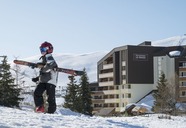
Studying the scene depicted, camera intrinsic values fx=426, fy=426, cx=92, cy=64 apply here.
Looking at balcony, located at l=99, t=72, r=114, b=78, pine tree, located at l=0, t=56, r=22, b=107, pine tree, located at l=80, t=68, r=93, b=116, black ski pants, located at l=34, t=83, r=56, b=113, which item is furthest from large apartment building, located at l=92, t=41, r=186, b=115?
black ski pants, located at l=34, t=83, r=56, b=113

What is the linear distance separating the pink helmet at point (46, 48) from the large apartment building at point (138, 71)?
274ft

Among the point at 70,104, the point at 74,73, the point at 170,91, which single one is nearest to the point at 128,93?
the point at 170,91

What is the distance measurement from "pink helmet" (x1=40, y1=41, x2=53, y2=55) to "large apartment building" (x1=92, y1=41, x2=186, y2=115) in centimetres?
8343

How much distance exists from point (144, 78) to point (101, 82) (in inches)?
533

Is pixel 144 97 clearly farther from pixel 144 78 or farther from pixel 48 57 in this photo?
pixel 48 57

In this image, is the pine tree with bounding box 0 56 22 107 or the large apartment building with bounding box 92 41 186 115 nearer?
the pine tree with bounding box 0 56 22 107

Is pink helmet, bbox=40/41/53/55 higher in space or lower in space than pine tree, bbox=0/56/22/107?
higher

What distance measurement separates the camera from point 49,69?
11.1 m

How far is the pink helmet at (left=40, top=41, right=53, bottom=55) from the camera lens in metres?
11.5

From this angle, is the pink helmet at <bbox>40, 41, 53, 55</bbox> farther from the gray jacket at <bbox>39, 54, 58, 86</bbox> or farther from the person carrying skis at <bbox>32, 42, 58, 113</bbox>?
the gray jacket at <bbox>39, 54, 58, 86</bbox>

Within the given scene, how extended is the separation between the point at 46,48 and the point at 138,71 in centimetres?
8695

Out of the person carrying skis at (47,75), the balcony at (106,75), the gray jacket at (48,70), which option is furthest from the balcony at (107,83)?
the gray jacket at (48,70)

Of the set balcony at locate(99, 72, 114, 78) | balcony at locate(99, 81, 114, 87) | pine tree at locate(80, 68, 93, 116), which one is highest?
balcony at locate(99, 72, 114, 78)

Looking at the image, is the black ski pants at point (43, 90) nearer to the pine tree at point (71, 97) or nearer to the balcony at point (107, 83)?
the pine tree at point (71, 97)
